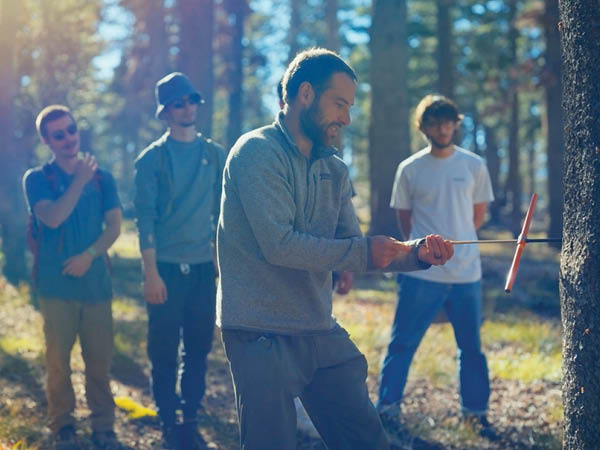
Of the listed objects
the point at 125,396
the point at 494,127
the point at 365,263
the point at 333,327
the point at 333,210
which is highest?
the point at 494,127

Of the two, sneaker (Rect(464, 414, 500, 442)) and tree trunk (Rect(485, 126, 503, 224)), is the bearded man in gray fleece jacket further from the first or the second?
tree trunk (Rect(485, 126, 503, 224))

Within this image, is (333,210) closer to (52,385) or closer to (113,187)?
(113,187)

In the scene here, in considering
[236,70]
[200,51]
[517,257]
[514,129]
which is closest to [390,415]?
[517,257]

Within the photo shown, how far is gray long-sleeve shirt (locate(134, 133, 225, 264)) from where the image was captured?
18.5 feet

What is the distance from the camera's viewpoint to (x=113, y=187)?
5840 millimetres

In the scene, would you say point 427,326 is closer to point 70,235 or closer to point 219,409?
point 219,409

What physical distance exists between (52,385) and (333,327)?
2.92 m

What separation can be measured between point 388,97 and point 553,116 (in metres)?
6.85

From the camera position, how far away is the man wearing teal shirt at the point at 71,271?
560 centimetres

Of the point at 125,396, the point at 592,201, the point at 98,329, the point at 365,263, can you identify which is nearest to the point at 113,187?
the point at 98,329

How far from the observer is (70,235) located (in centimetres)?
569

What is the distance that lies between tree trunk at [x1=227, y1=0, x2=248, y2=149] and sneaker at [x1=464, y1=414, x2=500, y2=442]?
18735mm

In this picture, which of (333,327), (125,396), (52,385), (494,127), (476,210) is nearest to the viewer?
(333,327)

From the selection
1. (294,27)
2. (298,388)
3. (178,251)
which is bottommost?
(298,388)
